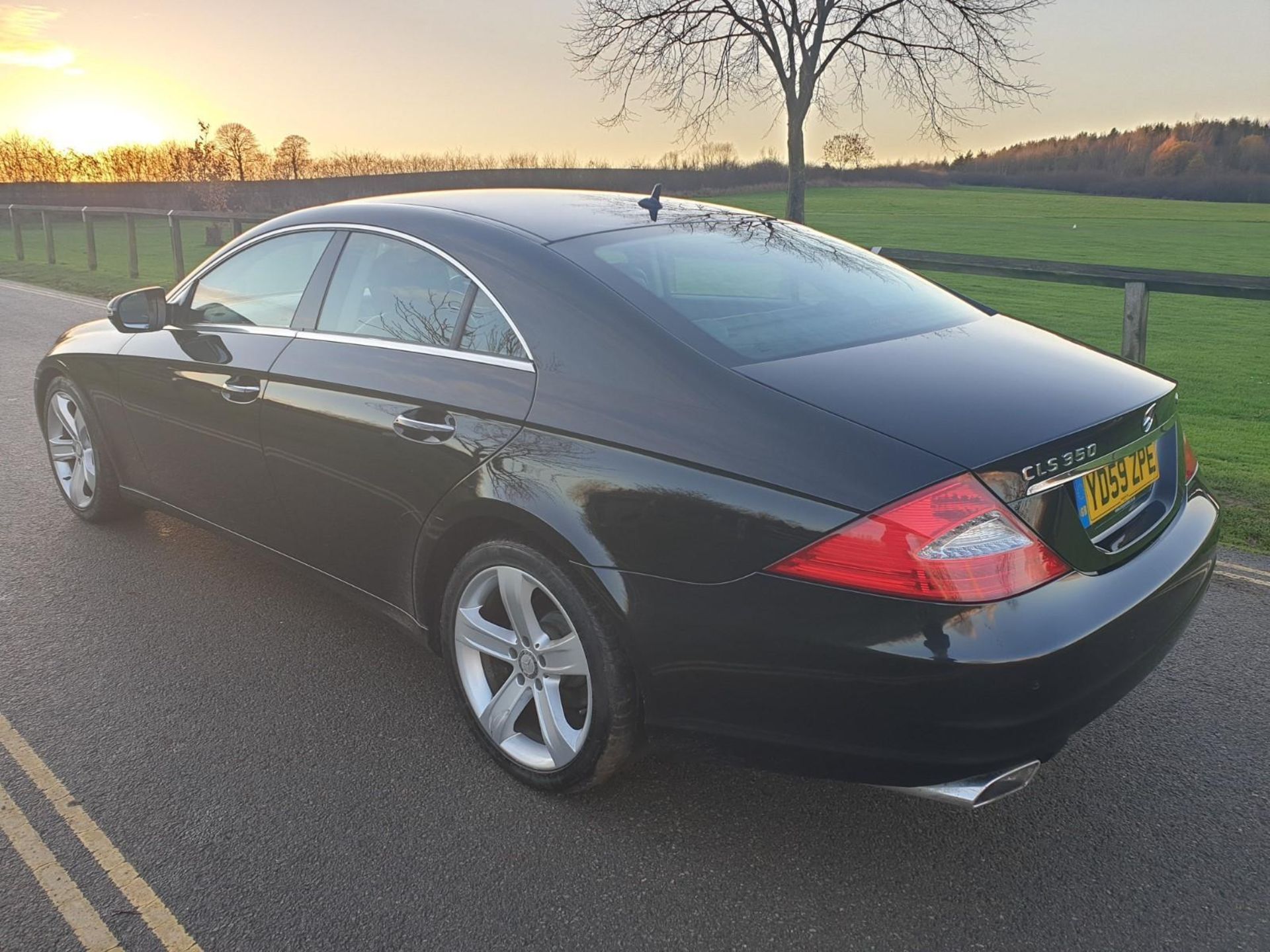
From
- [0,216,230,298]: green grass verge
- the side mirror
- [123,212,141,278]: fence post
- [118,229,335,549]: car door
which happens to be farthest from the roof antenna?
[123,212,141,278]: fence post

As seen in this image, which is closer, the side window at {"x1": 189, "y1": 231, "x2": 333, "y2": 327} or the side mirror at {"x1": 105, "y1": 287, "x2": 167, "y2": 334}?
the side window at {"x1": 189, "y1": 231, "x2": 333, "y2": 327}

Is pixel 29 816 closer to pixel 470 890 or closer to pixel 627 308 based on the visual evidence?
Answer: pixel 470 890

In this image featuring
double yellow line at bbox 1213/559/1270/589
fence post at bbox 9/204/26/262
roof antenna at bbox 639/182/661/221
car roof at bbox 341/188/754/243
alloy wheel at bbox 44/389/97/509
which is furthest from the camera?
fence post at bbox 9/204/26/262

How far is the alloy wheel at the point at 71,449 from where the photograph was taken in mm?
4797

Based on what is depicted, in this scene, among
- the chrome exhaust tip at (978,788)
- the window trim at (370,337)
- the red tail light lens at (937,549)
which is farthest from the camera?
the window trim at (370,337)

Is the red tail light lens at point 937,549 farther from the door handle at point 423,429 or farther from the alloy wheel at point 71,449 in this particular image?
the alloy wheel at point 71,449

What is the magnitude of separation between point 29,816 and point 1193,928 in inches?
117

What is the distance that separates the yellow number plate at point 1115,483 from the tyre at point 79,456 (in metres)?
4.17

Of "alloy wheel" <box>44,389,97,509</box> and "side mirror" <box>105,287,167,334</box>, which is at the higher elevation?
"side mirror" <box>105,287,167,334</box>

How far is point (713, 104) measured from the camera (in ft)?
71.8

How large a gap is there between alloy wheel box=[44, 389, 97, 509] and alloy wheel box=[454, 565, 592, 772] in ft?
9.20

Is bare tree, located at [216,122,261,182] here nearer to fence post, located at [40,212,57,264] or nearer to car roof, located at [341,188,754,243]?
fence post, located at [40,212,57,264]

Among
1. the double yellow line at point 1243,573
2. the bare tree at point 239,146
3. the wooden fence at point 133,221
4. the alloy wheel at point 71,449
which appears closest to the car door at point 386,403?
the alloy wheel at point 71,449

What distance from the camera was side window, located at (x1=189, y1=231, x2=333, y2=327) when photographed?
361 centimetres
